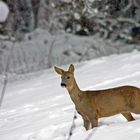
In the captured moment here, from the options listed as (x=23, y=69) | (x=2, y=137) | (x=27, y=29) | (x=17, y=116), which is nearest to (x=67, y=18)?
(x=27, y=29)

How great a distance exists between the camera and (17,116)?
28.7ft

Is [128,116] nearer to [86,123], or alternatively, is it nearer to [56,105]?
[86,123]

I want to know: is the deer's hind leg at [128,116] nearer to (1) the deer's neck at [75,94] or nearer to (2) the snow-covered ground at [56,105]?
(2) the snow-covered ground at [56,105]

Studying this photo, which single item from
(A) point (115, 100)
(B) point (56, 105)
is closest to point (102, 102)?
(A) point (115, 100)

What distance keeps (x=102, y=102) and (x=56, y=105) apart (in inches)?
81.2

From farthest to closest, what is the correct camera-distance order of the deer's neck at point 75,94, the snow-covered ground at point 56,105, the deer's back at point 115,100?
1. the deer's neck at point 75,94
2. the deer's back at point 115,100
3. the snow-covered ground at point 56,105

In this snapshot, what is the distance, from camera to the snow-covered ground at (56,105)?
6.39 metres

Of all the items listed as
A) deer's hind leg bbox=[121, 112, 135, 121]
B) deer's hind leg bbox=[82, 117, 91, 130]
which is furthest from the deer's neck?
deer's hind leg bbox=[121, 112, 135, 121]

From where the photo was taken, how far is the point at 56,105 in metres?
8.73

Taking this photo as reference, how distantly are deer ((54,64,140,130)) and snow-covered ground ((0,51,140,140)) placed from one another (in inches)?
4.9

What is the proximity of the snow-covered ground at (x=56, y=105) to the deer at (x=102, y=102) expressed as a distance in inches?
4.9

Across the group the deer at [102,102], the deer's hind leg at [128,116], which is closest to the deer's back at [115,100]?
the deer at [102,102]

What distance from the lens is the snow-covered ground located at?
639 centimetres

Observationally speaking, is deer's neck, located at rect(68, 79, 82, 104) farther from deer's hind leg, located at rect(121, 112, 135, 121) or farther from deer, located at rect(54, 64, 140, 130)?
deer's hind leg, located at rect(121, 112, 135, 121)
